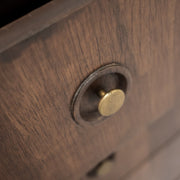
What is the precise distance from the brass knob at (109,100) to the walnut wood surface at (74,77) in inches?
1.3

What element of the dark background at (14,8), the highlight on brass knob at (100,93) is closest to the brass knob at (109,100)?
the highlight on brass knob at (100,93)

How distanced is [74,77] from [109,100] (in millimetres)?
56

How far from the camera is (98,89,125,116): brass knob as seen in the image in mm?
280

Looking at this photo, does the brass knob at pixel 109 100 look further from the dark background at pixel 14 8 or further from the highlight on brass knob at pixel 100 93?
the dark background at pixel 14 8

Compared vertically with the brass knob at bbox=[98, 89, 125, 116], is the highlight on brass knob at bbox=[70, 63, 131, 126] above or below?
above

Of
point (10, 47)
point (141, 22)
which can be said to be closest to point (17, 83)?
point (10, 47)

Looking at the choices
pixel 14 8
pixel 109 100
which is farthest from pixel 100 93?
pixel 14 8

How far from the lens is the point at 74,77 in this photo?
25cm

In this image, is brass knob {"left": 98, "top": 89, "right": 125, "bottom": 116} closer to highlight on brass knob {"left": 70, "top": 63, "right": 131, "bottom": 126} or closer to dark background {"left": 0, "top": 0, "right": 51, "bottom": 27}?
highlight on brass knob {"left": 70, "top": 63, "right": 131, "bottom": 126}

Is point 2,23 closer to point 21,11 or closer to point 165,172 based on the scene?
point 21,11

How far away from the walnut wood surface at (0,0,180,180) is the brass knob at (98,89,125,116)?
1.3 inches

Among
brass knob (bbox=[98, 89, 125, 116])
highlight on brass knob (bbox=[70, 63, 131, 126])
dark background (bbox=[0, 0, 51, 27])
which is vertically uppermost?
dark background (bbox=[0, 0, 51, 27])

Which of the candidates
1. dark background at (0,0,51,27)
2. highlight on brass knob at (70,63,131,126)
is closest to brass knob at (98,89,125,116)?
highlight on brass knob at (70,63,131,126)

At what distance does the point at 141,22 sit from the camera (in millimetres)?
263
